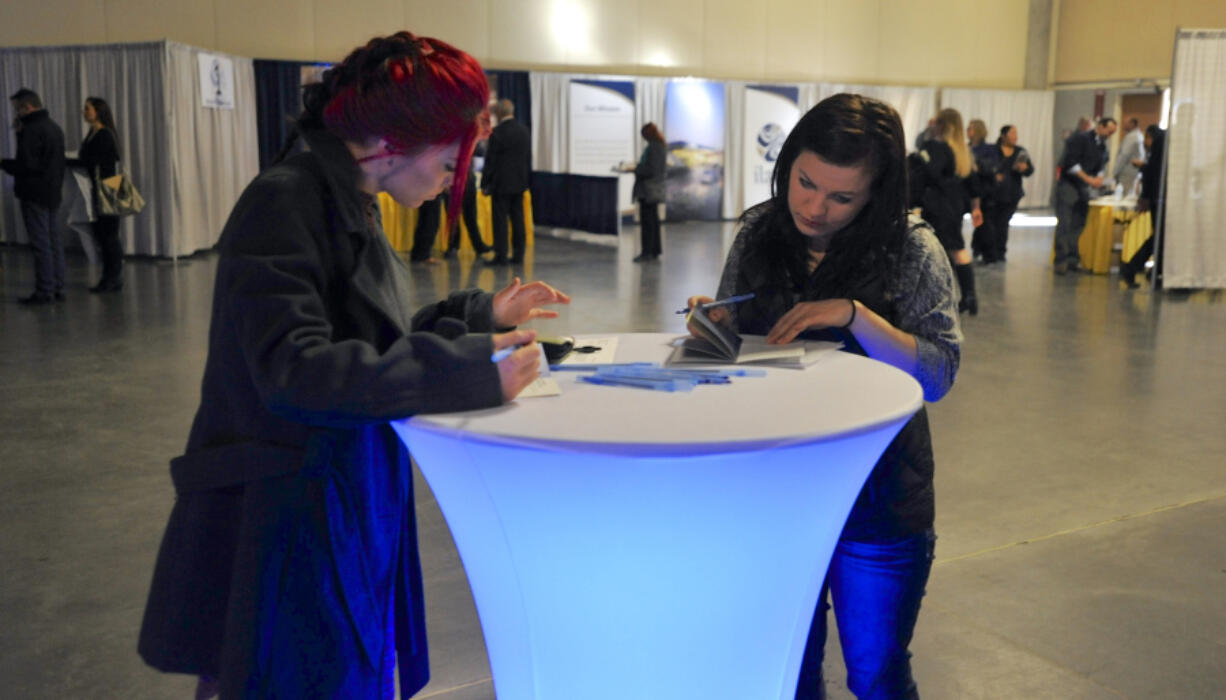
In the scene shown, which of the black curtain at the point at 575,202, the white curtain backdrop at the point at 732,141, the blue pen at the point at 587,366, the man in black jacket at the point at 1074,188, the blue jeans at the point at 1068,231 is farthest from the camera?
the white curtain backdrop at the point at 732,141

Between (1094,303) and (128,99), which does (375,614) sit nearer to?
(1094,303)

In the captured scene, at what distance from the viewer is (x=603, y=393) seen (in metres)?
1.53

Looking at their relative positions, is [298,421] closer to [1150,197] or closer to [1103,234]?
[1150,197]

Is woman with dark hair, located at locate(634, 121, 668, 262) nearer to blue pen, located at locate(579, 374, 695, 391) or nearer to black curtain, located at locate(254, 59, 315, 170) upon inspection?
black curtain, located at locate(254, 59, 315, 170)

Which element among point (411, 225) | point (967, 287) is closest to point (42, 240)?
point (411, 225)

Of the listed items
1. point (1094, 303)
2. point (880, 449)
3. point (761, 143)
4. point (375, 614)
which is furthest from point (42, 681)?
point (761, 143)

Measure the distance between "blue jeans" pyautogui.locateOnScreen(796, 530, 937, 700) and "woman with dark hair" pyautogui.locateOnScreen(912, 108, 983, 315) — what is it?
564 centimetres

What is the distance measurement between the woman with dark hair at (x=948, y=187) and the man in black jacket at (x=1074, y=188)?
3173 millimetres

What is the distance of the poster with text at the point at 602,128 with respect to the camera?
15.3m

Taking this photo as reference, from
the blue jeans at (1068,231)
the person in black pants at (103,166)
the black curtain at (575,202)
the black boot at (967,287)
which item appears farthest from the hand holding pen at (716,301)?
the black curtain at (575,202)

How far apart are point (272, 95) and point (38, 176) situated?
231 inches

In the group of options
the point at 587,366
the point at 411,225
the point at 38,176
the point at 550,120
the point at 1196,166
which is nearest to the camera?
the point at 587,366

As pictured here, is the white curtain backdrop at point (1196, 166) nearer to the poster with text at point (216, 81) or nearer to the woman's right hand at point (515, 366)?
the woman's right hand at point (515, 366)

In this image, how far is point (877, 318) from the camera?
1.73m
